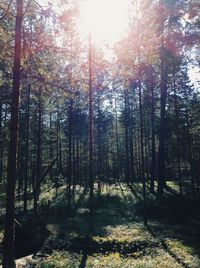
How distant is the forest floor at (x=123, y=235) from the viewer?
13938 mm

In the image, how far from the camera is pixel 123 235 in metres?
18.2

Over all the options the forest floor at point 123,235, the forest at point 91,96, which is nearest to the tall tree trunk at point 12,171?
the forest at point 91,96

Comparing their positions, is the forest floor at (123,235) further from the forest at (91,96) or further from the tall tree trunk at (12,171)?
the tall tree trunk at (12,171)

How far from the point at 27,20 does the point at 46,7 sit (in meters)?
1.33

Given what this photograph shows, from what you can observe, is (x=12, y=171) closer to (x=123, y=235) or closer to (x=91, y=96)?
(x=123, y=235)

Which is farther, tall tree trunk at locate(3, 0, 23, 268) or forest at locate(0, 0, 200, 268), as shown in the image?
forest at locate(0, 0, 200, 268)

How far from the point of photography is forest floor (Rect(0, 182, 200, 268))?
1394 cm

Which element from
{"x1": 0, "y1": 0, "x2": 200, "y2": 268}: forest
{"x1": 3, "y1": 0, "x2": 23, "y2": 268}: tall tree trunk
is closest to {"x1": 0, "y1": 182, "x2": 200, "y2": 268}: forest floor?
{"x1": 0, "y1": 0, "x2": 200, "y2": 268}: forest

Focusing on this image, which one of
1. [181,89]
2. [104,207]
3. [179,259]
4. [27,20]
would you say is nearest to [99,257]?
[179,259]

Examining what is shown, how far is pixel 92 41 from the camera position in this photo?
21266mm

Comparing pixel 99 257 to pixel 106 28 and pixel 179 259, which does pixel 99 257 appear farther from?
pixel 106 28

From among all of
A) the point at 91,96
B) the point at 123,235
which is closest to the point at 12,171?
the point at 123,235

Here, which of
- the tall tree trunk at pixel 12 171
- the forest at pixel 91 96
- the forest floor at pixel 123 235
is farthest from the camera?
the forest floor at pixel 123 235

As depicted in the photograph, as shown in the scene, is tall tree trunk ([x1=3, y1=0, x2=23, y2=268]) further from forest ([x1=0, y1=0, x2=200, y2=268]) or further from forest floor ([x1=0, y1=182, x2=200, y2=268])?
forest floor ([x1=0, y1=182, x2=200, y2=268])
